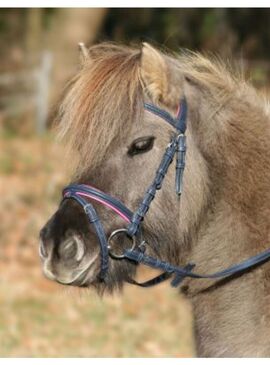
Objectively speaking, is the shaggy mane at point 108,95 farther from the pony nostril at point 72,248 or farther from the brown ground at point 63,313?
the brown ground at point 63,313

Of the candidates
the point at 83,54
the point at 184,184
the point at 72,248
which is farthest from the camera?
the point at 83,54

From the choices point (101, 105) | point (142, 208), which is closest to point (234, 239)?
point (142, 208)

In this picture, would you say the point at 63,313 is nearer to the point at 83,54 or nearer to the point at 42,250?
the point at 83,54

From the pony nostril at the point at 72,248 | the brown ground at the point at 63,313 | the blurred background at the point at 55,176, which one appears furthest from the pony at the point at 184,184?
the brown ground at the point at 63,313

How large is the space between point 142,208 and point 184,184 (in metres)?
0.28

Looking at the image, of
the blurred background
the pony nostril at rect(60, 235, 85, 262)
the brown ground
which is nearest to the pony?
the pony nostril at rect(60, 235, 85, 262)

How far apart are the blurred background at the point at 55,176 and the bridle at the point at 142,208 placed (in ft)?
1.89

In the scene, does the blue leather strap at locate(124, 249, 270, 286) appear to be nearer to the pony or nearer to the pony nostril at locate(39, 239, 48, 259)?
the pony

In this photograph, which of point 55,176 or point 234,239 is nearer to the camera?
point 234,239

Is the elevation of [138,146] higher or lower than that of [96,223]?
higher

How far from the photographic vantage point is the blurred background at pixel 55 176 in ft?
25.0

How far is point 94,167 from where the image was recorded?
166 inches

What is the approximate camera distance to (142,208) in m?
4.18

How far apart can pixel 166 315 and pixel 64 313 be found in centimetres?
114
